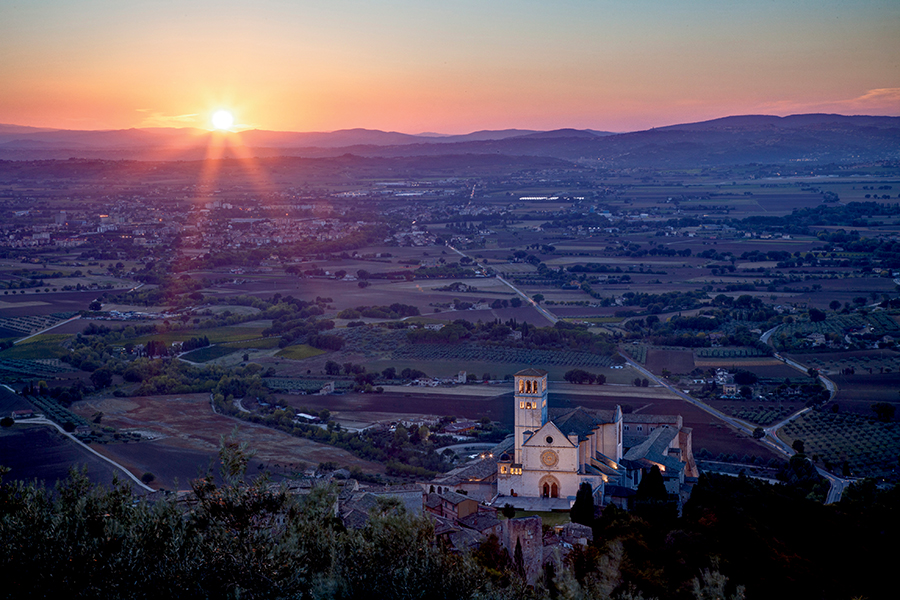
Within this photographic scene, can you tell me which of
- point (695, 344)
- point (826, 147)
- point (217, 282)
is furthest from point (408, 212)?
point (826, 147)

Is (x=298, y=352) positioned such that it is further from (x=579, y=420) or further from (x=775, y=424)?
(x=579, y=420)

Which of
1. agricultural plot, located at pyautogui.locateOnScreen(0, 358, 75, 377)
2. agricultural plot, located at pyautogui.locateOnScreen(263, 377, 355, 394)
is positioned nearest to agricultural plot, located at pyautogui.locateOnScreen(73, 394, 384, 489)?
agricultural plot, located at pyautogui.locateOnScreen(263, 377, 355, 394)

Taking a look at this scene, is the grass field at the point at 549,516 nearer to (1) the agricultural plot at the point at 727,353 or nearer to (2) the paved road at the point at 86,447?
(2) the paved road at the point at 86,447

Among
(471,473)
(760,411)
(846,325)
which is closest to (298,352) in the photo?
(760,411)

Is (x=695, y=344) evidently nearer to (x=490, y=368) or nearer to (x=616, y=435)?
(x=490, y=368)

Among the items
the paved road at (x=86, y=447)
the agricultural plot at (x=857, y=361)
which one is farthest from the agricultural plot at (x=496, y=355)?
the paved road at (x=86, y=447)

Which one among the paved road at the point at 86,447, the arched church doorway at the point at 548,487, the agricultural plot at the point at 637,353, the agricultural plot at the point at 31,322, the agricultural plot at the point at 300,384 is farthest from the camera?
the agricultural plot at the point at 31,322
